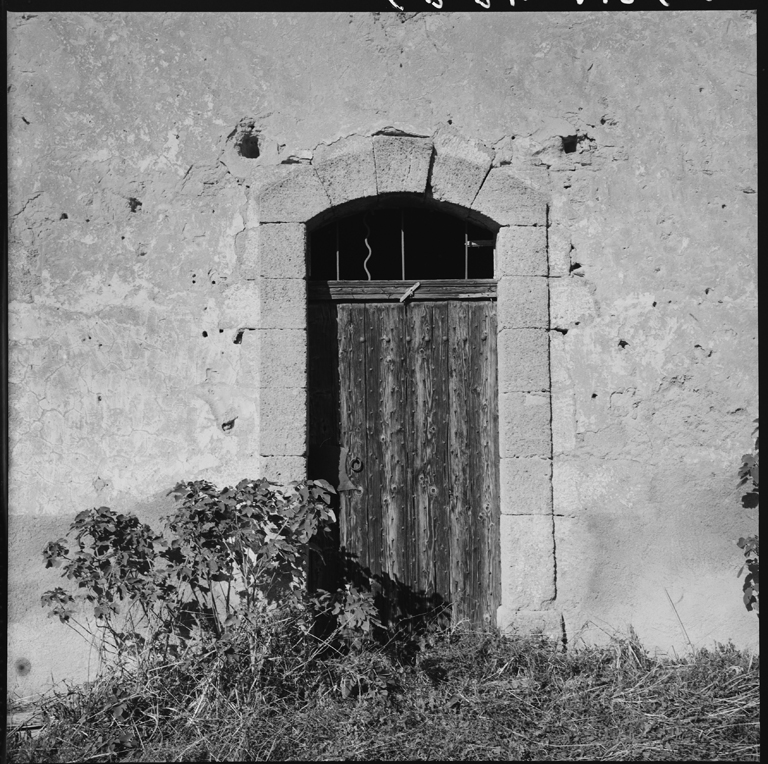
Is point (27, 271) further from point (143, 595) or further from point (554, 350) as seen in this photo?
point (554, 350)

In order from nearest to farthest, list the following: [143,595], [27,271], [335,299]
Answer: [143,595] < [27,271] < [335,299]

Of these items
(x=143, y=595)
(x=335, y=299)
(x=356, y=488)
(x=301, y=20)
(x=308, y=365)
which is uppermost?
(x=301, y=20)

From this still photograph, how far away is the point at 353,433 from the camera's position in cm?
371

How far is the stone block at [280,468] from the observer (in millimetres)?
3477

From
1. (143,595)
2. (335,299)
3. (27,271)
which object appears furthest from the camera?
(335,299)

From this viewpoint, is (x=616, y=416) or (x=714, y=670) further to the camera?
(x=616, y=416)

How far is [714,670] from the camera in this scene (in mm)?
3334

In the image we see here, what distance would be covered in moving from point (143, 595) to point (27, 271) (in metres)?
1.79

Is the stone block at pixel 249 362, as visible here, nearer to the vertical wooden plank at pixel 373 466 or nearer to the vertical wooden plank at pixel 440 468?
the vertical wooden plank at pixel 373 466

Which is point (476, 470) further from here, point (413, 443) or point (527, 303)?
point (527, 303)

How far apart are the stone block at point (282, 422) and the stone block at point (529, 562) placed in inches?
47.5

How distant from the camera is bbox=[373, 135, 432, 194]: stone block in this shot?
3543 mm

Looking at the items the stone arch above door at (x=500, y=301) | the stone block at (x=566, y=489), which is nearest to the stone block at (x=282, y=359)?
the stone arch above door at (x=500, y=301)
